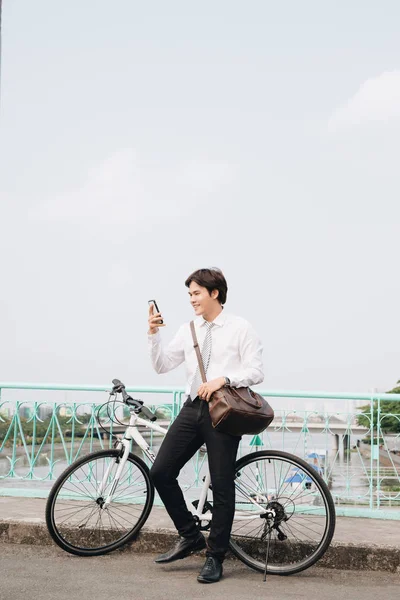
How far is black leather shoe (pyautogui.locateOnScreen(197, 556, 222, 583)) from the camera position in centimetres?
379

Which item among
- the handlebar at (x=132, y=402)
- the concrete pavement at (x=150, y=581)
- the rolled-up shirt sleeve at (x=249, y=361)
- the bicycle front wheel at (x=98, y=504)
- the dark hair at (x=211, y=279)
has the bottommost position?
the concrete pavement at (x=150, y=581)

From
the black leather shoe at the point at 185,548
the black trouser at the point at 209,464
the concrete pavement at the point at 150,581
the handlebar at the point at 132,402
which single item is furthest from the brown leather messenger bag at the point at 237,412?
the concrete pavement at the point at 150,581

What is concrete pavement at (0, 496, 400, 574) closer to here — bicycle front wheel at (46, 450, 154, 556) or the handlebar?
bicycle front wheel at (46, 450, 154, 556)

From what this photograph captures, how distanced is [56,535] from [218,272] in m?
1.97

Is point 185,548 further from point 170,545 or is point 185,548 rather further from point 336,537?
point 336,537

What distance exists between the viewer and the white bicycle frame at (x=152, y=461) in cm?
407

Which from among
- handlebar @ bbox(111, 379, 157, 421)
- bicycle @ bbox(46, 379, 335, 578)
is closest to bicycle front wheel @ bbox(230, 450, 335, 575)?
bicycle @ bbox(46, 379, 335, 578)

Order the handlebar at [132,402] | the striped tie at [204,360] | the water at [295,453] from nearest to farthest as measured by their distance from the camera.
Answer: the striped tie at [204,360]
the handlebar at [132,402]
the water at [295,453]

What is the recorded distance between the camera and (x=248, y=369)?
3842 mm

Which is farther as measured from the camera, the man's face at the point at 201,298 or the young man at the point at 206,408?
the man's face at the point at 201,298

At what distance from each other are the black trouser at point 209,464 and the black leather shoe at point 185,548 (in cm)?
5

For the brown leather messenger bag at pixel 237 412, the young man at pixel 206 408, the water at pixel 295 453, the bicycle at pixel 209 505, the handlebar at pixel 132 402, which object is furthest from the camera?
the water at pixel 295 453

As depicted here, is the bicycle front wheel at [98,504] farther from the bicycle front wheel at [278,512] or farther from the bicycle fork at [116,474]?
the bicycle front wheel at [278,512]

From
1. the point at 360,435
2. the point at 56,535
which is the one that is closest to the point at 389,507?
the point at 360,435
